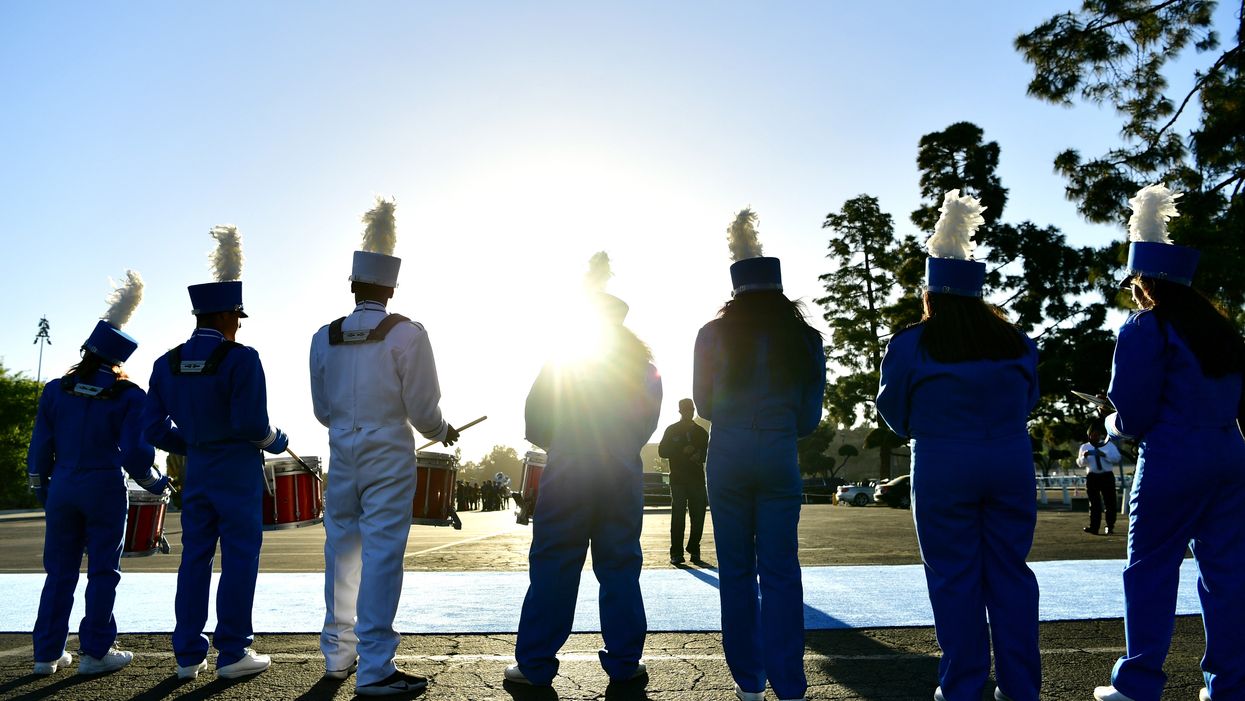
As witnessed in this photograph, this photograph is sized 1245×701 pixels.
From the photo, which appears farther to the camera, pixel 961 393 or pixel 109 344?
pixel 109 344

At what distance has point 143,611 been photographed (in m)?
7.56

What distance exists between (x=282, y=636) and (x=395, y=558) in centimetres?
179

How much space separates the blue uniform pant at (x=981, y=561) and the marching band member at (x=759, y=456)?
693 mm

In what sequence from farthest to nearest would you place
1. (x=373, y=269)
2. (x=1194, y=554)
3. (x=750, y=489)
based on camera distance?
(x=373, y=269) < (x=750, y=489) < (x=1194, y=554)

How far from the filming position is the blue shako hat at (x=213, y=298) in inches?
224

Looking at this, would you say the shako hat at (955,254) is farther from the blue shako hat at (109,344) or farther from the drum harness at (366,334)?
the blue shako hat at (109,344)

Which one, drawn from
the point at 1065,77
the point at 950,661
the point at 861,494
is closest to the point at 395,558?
the point at 950,661

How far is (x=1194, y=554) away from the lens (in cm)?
434

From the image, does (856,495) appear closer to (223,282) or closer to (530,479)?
(530,479)

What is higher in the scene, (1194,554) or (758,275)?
(758,275)

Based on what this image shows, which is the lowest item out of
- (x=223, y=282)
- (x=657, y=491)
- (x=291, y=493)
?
(x=657, y=491)

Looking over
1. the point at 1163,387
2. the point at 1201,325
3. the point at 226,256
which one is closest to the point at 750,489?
the point at 1163,387

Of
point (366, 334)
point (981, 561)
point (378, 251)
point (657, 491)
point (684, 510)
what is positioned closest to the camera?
point (981, 561)

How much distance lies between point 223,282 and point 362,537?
6.18 feet
